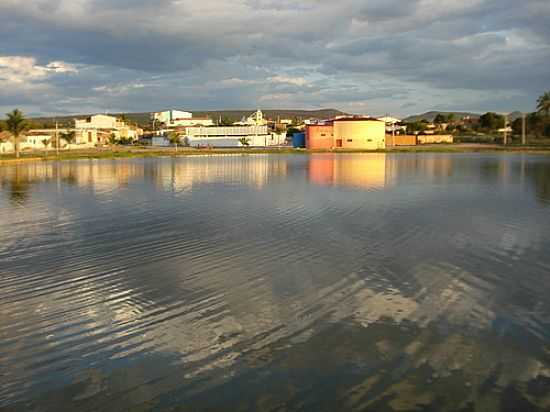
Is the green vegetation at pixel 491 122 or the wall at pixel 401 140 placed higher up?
the green vegetation at pixel 491 122

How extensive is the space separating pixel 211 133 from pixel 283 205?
348ft

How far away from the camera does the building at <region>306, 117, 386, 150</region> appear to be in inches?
3853

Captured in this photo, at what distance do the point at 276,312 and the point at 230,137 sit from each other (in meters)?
114

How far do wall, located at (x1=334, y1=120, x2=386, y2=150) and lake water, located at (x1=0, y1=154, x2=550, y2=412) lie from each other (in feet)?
263

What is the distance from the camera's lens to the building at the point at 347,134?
→ 321ft

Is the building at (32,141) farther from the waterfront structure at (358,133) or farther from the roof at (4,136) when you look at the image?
the waterfront structure at (358,133)

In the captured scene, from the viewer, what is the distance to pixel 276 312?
344 inches

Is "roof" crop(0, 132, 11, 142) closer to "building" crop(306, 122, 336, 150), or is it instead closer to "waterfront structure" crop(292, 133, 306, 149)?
"building" crop(306, 122, 336, 150)

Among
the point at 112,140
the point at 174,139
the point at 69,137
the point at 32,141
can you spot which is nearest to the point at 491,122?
the point at 174,139

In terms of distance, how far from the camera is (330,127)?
98.0 m

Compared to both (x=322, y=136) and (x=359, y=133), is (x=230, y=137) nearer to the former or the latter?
(x=322, y=136)

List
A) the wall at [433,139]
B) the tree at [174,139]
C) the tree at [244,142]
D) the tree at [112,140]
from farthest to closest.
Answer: the tree at [112,140] → the tree at [174,139] → the tree at [244,142] → the wall at [433,139]

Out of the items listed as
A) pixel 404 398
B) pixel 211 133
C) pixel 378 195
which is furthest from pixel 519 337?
pixel 211 133

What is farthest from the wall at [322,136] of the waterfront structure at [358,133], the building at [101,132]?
the building at [101,132]
